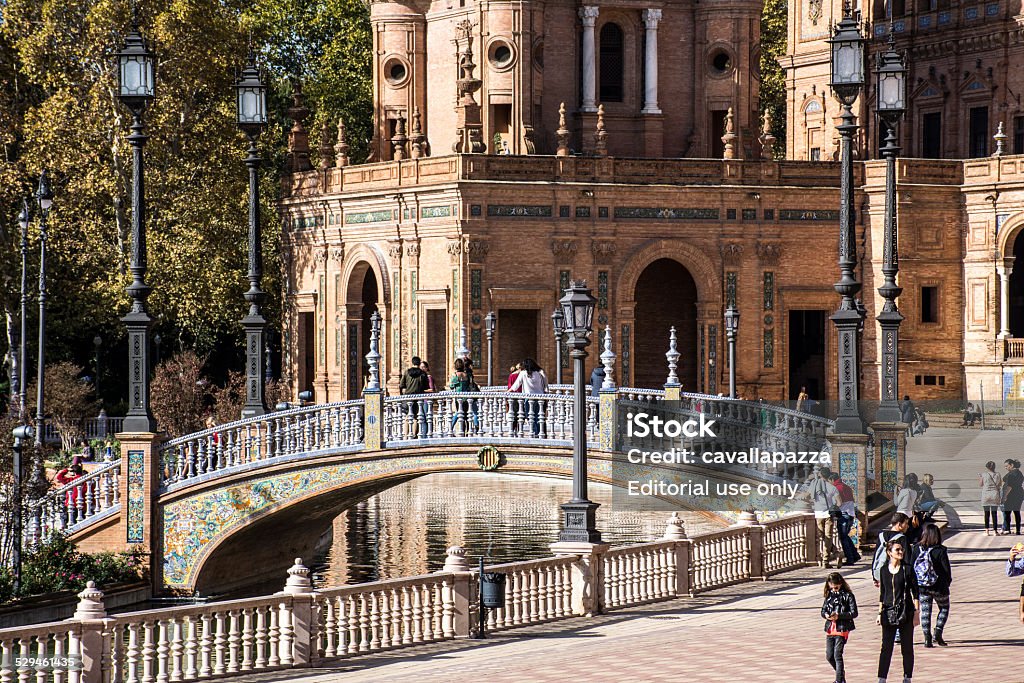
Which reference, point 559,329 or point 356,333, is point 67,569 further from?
point 356,333

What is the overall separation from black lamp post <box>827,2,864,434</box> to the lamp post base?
16.1ft

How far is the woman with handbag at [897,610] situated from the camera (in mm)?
16438

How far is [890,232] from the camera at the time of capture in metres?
28.1

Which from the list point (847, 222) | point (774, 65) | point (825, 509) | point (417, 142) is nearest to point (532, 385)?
point (825, 509)

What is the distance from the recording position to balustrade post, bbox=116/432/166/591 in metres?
30.1

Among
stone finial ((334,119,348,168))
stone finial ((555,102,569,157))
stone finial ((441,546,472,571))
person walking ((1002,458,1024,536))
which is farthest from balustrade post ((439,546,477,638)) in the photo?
stone finial ((334,119,348,168))

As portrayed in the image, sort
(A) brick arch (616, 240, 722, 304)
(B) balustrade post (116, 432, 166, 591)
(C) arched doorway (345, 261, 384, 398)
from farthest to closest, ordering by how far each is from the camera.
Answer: (C) arched doorway (345, 261, 384, 398) < (A) brick arch (616, 240, 722, 304) < (B) balustrade post (116, 432, 166, 591)

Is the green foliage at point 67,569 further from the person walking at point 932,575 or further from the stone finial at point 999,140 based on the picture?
the stone finial at point 999,140

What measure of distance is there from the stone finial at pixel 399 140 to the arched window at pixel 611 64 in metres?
5.53

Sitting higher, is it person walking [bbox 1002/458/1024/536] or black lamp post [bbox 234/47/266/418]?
black lamp post [bbox 234/47/266/418]

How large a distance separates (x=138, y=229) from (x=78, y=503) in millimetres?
5205

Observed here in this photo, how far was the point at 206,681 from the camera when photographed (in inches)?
724

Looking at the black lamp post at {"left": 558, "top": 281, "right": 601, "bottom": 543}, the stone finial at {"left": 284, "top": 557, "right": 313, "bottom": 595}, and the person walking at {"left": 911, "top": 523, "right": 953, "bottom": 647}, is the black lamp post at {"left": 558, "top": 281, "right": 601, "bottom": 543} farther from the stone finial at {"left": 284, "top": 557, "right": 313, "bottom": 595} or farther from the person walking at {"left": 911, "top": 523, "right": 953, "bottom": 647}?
the person walking at {"left": 911, "top": 523, "right": 953, "bottom": 647}

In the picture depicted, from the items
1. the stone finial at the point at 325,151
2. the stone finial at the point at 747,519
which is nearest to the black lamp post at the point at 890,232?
the stone finial at the point at 747,519
